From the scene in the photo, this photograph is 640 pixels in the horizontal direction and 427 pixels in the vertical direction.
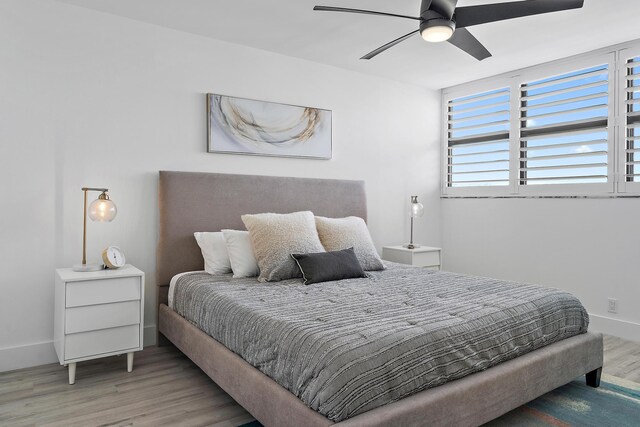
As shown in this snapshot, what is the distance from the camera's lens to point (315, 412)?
60.2 inches

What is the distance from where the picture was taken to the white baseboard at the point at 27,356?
109 inches

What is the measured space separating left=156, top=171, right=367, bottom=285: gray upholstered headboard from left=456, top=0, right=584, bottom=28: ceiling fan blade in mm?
1940

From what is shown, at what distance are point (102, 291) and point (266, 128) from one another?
1860 millimetres

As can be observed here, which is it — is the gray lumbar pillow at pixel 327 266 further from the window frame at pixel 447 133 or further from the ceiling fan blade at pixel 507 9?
the window frame at pixel 447 133

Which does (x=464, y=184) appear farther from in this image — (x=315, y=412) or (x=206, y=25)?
(x=315, y=412)

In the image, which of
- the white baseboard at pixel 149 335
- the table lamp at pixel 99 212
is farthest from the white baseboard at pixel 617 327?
the table lamp at pixel 99 212

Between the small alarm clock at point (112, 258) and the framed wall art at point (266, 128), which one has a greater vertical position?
the framed wall art at point (266, 128)

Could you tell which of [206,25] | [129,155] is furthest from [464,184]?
[129,155]

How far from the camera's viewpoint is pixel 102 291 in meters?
2.61

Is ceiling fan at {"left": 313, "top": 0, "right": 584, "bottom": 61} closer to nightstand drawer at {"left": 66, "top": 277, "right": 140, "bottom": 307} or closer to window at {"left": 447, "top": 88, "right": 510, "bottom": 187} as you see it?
nightstand drawer at {"left": 66, "top": 277, "right": 140, "bottom": 307}

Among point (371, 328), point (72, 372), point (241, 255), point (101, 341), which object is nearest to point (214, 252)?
point (241, 255)

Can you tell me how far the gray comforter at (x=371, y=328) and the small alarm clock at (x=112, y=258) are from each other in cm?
43

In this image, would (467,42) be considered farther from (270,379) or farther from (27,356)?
(27,356)

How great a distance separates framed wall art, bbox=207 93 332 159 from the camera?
11.5ft
